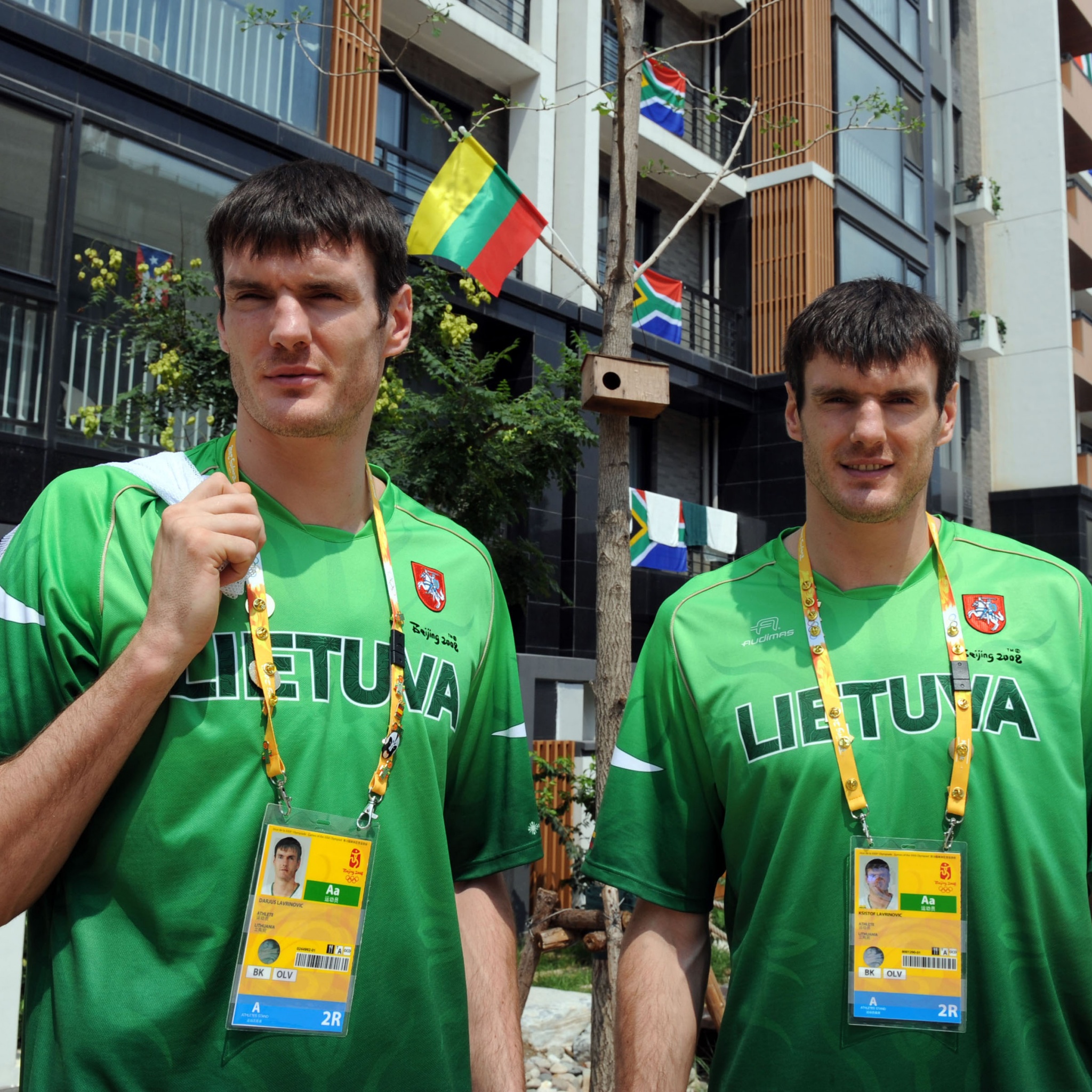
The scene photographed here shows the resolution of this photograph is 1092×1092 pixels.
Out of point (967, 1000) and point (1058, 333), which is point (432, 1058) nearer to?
point (967, 1000)

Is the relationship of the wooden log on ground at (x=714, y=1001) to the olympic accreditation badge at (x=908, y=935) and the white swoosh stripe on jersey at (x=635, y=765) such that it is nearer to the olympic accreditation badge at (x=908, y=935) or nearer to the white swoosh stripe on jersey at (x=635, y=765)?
the white swoosh stripe on jersey at (x=635, y=765)

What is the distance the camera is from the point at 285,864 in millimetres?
1916

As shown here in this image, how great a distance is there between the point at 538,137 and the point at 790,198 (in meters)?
5.34

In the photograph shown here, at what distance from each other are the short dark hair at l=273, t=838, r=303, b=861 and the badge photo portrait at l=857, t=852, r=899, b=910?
1.08 metres

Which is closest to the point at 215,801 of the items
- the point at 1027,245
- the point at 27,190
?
the point at 27,190

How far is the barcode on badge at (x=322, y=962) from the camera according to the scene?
191cm

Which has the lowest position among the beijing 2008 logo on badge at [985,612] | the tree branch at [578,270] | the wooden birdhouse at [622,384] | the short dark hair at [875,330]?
the beijing 2008 logo on badge at [985,612]

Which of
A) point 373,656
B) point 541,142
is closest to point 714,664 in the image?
point 373,656

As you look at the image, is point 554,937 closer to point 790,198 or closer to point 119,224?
point 119,224

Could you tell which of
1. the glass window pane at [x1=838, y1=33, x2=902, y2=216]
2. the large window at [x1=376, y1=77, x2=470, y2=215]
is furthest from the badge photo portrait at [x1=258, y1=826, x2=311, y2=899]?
the glass window pane at [x1=838, y1=33, x2=902, y2=216]

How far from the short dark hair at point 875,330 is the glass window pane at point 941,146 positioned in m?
23.7

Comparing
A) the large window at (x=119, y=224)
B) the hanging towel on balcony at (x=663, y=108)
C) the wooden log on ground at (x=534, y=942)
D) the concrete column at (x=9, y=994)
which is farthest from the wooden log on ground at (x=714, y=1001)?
the hanging towel on balcony at (x=663, y=108)

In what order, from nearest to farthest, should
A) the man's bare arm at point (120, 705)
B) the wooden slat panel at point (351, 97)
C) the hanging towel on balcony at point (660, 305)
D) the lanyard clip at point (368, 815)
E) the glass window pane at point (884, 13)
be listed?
1. the man's bare arm at point (120, 705)
2. the lanyard clip at point (368, 815)
3. the wooden slat panel at point (351, 97)
4. the hanging towel on balcony at point (660, 305)
5. the glass window pane at point (884, 13)

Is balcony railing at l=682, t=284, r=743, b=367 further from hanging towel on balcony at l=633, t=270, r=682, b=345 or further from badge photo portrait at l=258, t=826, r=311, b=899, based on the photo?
badge photo portrait at l=258, t=826, r=311, b=899
